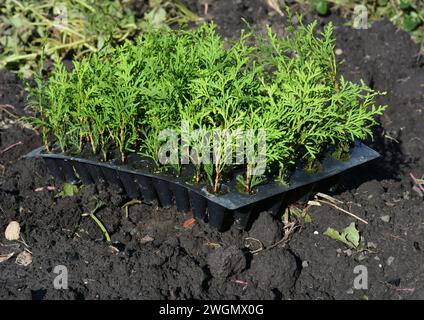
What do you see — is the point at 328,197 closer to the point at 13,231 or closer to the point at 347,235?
the point at 347,235

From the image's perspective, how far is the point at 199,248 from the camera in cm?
399

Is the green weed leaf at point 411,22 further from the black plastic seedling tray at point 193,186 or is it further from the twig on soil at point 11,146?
the twig on soil at point 11,146

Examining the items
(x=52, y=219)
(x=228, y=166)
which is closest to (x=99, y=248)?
(x=52, y=219)

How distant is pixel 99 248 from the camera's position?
3.98 meters

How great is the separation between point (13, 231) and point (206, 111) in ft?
4.16

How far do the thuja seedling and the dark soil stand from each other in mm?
302

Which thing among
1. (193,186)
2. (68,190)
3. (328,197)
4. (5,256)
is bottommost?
(5,256)

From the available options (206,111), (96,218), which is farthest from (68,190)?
(206,111)

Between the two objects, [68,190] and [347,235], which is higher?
[347,235]

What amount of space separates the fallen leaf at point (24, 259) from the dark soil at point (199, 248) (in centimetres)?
3

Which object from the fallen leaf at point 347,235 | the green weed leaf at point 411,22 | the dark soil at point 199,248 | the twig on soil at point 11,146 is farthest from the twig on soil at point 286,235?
the green weed leaf at point 411,22

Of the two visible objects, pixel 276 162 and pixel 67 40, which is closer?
pixel 276 162
